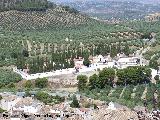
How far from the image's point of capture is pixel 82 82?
84.9 meters

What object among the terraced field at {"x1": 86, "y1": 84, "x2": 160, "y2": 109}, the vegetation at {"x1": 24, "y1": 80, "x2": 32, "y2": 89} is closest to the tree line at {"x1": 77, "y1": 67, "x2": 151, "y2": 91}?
the terraced field at {"x1": 86, "y1": 84, "x2": 160, "y2": 109}

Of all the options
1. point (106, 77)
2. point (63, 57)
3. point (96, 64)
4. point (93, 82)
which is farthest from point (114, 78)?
point (63, 57)

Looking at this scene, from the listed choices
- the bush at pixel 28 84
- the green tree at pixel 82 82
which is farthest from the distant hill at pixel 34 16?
the green tree at pixel 82 82

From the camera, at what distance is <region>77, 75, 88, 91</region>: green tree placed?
3290 inches

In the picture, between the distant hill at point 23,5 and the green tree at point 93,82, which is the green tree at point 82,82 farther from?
the distant hill at point 23,5

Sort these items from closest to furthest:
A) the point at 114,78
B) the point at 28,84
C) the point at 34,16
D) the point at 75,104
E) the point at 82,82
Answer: the point at 75,104, the point at 82,82, the point at 28,84, the point at 114,78, the point at 34,16

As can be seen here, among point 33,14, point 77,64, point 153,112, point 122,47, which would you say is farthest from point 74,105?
point 33,14

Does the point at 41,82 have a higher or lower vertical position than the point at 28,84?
higher

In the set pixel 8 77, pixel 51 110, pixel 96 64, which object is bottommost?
pixel 8 77

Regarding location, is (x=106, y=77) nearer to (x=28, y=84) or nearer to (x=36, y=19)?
(x=28, y=84)

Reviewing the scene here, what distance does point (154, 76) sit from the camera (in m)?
90.8

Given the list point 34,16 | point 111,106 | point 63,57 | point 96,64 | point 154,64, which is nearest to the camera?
point 111,106

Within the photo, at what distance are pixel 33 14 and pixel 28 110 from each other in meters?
91.0

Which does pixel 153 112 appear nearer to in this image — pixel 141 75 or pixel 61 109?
pixel 61 109
